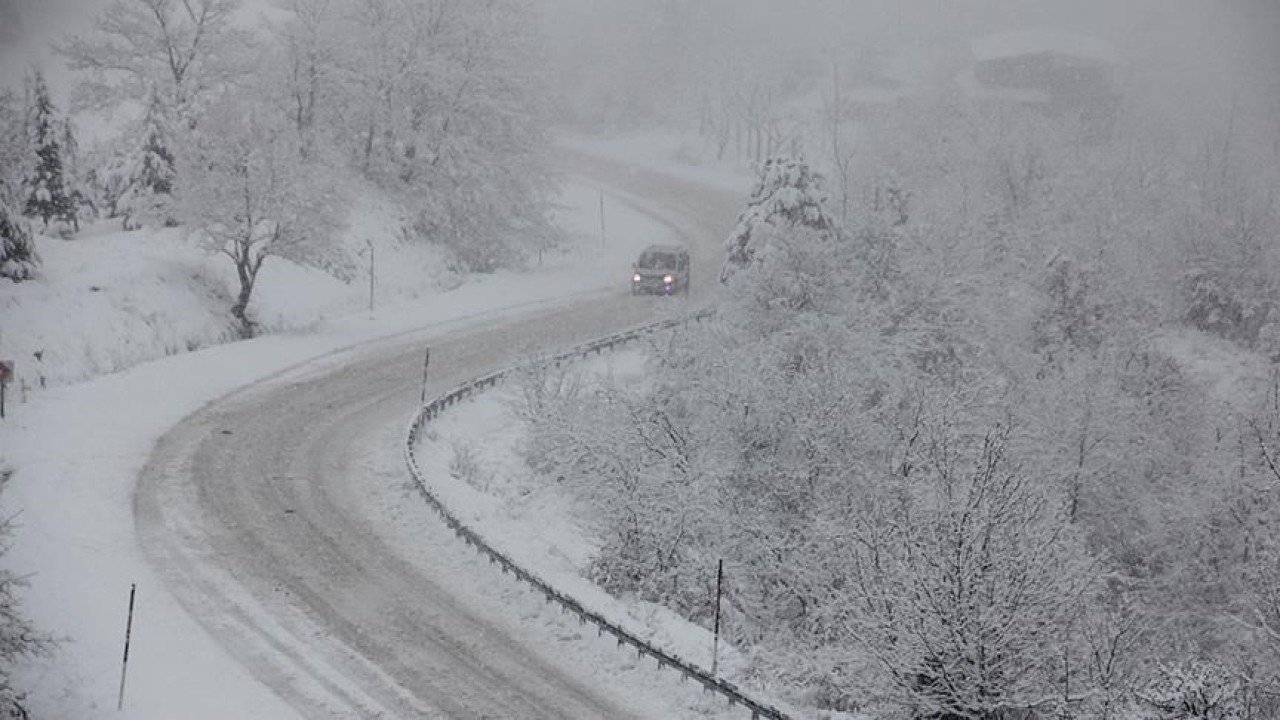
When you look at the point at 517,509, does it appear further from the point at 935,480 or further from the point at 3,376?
the point at 3,376

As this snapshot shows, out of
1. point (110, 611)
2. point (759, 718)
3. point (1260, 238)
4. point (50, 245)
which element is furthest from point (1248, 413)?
point (50, 245)

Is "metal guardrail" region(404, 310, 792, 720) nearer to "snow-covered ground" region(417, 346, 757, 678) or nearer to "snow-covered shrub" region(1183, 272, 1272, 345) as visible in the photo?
"snow-covered ground" region(417, 346, 757, 678)

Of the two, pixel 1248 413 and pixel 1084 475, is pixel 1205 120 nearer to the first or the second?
pixel 1248 413

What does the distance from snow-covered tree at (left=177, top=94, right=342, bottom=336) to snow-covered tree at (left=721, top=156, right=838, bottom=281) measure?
1389cm

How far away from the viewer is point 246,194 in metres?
31.6

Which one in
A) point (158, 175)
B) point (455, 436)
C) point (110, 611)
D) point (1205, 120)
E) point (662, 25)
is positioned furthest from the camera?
point (662, 25)

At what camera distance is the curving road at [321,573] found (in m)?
14.4

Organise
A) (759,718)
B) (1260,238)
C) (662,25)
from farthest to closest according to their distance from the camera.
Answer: (662,25) → (1260,238) → (759,718)

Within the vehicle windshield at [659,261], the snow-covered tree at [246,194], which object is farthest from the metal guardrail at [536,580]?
the vehicle windshield at [659,261]

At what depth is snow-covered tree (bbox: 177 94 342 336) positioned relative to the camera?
31.4 metres

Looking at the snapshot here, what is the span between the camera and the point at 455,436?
25703mm

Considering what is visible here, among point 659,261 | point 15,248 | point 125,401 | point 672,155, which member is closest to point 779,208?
point 659,261

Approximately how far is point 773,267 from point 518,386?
746 cm

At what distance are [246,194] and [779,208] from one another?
17.2 m
